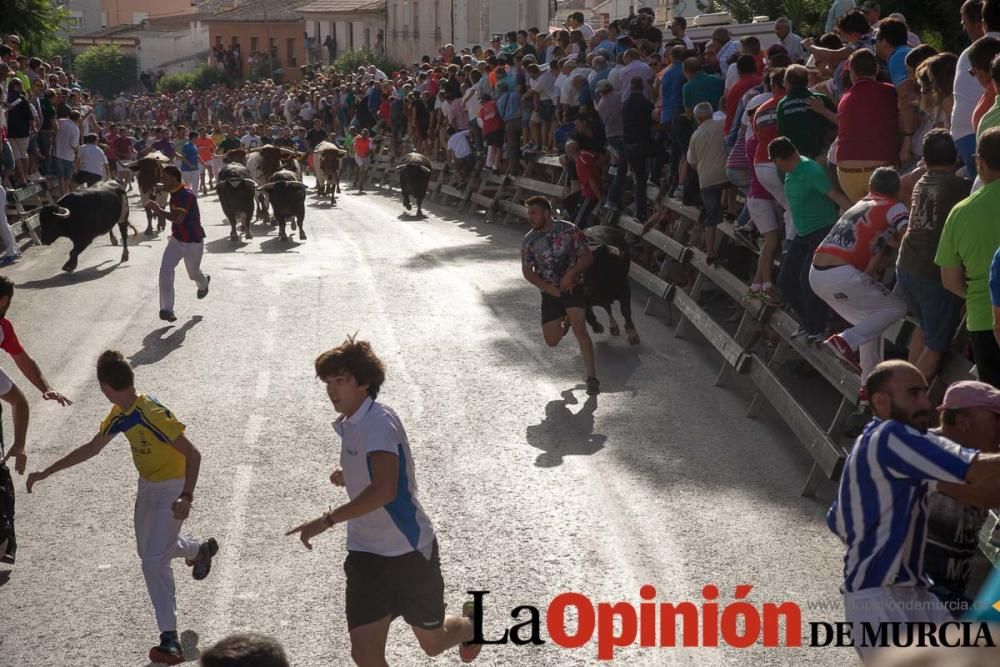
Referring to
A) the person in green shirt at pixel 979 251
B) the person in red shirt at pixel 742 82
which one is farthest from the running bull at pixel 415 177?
the person in green shirt at pixel 979 251

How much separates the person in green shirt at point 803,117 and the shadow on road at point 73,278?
11204mm

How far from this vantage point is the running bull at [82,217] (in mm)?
19422

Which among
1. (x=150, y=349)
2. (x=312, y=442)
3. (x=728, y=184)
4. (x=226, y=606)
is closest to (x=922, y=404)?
(x=226, y=606)

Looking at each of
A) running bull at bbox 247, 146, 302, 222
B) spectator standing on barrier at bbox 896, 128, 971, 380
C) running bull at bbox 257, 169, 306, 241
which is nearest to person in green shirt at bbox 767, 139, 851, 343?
spectator standing on barrier at bbox 896, 128, 971, 380

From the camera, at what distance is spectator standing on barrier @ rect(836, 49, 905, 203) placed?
9.94 meters

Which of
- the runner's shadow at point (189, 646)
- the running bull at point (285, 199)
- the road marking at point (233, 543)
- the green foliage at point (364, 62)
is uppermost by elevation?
the runner's shadow at point (189, 646)

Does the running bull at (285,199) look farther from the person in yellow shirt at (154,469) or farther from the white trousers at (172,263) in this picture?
the person in yellow shirt at (154,469)

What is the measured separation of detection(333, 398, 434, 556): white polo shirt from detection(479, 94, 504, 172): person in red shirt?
64.1 feet

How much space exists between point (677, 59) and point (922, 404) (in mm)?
11902

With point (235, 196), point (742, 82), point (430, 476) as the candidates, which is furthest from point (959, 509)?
point (235, 196)

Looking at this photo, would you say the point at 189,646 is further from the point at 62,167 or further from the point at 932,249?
the point at 62,167

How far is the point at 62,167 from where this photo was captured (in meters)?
25.4

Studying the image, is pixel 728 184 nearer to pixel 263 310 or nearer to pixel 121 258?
pixel 263 310

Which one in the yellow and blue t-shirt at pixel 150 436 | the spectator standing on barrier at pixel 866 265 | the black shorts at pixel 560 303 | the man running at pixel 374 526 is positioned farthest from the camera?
the black shorts at pixel 560 303
